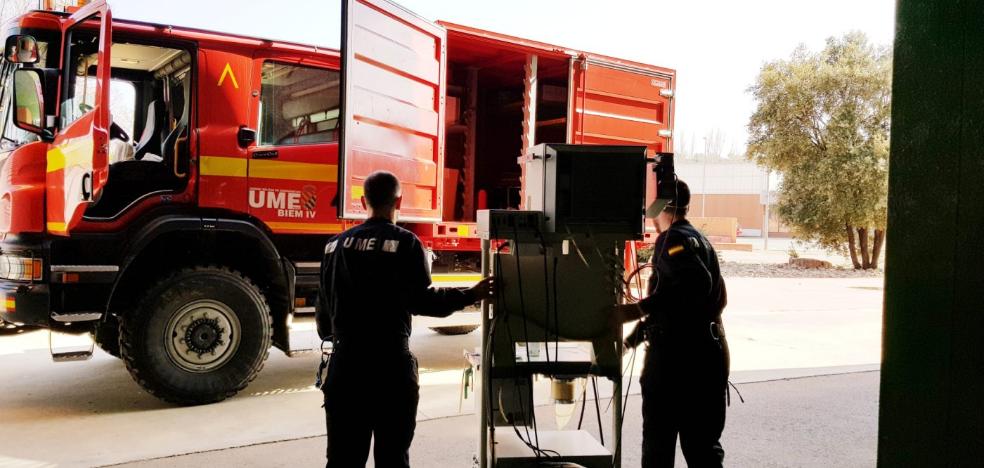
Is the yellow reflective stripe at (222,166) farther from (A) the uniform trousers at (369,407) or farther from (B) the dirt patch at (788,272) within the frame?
A: (B) the dirt patch at (788,272)

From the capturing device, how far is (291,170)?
236 inches

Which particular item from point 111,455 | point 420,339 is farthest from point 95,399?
point 420,339

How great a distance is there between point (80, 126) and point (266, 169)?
1.34m

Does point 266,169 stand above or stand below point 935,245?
above

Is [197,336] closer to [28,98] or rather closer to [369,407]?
[28,98]

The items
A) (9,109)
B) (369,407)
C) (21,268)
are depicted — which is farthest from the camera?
(9,109)

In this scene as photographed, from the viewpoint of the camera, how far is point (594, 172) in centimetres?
317

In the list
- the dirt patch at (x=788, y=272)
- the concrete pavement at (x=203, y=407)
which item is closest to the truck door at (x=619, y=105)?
the concrete pavement at (x=203, y=407)

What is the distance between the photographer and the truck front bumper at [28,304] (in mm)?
5094

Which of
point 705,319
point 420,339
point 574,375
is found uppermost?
point 705,319

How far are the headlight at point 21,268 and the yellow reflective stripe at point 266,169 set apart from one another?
4.23ft

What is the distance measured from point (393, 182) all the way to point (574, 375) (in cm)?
114

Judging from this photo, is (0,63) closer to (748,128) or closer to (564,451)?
(564,451)

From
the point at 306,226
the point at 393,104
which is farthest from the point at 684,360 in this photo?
the point at 306,226
